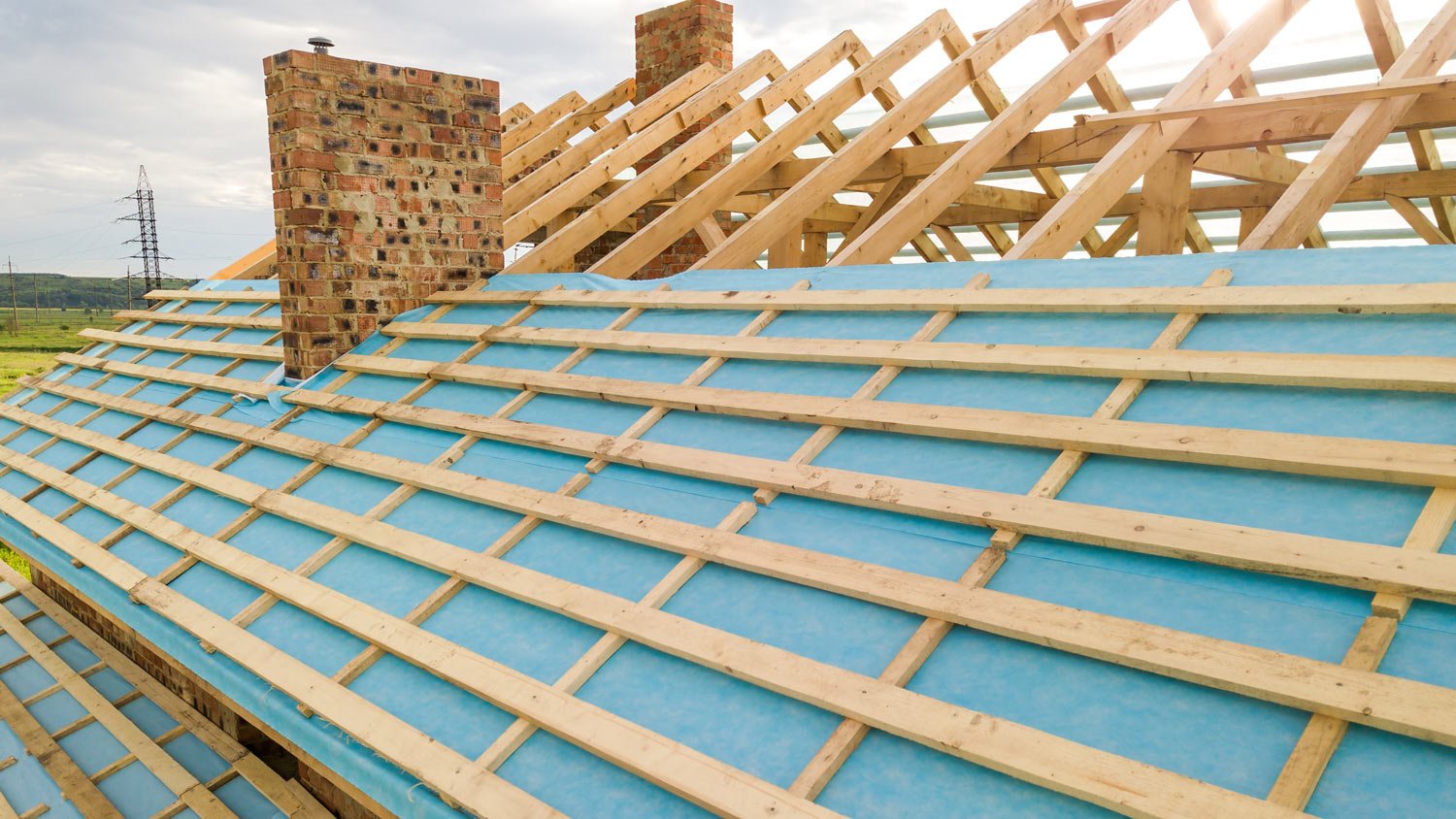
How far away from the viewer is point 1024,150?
20.0 ft

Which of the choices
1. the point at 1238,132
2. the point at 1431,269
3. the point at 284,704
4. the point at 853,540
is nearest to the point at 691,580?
the point at 853,540

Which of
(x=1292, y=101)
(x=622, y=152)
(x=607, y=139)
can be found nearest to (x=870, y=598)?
(x=1292, y=101)

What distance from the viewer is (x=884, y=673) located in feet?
6.49

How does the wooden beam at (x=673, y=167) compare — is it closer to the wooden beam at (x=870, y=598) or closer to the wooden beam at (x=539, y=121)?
the wooden beam at (x=870, y=598)

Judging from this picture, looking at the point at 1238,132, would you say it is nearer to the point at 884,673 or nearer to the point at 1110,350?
the point at 1110,350

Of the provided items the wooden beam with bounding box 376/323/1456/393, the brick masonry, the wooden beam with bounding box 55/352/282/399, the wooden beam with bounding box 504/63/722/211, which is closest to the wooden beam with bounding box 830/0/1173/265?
the wooden beam with bounding box 376/323/1456/393

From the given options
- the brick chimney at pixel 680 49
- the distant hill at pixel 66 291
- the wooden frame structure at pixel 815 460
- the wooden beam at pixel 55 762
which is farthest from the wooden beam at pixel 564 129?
the distant hill at pixel 66 291

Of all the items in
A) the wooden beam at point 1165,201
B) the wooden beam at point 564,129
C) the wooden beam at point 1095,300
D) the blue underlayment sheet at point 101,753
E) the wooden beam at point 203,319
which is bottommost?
the blue underlayment sheet at point 101,753

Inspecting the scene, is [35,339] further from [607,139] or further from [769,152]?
[769,152]

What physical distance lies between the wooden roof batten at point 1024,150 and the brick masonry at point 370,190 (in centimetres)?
42

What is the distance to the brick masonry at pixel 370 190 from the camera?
4.81 meters

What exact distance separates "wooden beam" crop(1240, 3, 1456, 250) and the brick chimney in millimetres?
5247

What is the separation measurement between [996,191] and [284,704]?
23.0 ft

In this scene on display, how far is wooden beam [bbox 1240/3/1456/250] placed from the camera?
3189 millimetres
